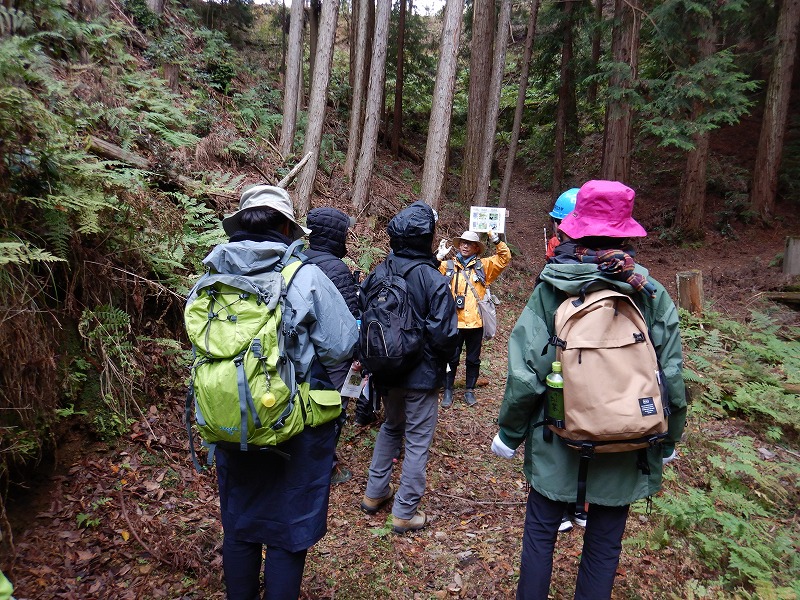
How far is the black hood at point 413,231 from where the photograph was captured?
12.4 ft

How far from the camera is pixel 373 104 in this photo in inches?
439

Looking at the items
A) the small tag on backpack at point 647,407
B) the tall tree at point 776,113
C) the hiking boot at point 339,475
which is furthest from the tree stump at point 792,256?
the small tag on backpack at point 647,407

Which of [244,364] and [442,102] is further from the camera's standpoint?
[442,102]

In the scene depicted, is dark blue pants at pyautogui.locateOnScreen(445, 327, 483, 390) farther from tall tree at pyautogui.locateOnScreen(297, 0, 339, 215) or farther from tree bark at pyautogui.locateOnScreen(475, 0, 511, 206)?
tree bark at pyautogui.locateOnScreen(475, 0, 511, 206)

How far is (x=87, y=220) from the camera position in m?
3.70

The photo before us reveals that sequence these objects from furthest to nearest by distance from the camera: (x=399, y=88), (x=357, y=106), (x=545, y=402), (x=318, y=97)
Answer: (x=399, y=88) < (x=357, y=106) < (x=318, y=97) < (x=545, y=402)

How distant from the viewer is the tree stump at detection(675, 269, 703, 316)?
28.5 ft

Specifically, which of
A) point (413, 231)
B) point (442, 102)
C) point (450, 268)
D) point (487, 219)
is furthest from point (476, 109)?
point (413, 231)

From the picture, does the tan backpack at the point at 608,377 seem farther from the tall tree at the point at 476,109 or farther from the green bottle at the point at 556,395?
the tall tree at the point at 476,109

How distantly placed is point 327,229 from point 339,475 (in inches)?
95.6

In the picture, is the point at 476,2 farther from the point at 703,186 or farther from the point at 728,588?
the point at 728,588

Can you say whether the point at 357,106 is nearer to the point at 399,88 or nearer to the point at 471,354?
the point at 399,88

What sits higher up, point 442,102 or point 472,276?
point 442,102

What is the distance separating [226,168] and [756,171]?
52.5ft
